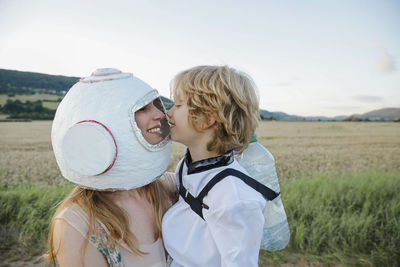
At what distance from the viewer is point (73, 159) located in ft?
3.98

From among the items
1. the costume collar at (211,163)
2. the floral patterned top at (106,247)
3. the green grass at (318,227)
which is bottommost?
the green grass at (318,227)

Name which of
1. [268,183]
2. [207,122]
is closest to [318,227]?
[268,183]

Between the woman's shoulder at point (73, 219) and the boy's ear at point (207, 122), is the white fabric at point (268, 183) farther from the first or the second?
the woman's shoulder at point (73, 219)

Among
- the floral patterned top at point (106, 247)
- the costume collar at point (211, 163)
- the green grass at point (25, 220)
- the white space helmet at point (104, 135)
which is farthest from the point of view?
the green grass at point (25, 220)

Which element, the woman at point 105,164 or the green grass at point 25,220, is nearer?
the woman at point 105,164

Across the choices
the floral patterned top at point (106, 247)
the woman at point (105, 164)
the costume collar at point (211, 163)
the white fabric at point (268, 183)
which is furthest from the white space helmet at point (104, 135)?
the white fabric at point (268, 183)

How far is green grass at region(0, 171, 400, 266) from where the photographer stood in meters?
3.30

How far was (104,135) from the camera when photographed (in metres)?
1.19

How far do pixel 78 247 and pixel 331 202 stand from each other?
4.48 m

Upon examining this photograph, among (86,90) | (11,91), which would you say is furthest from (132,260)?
(11,91)

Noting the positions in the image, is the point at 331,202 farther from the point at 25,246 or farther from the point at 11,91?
the point at 11,91

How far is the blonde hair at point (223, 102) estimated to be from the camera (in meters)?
1.79

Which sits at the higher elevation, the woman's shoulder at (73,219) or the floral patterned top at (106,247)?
the woman's shoulder at (73,219)

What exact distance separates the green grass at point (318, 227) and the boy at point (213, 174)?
2.15m
